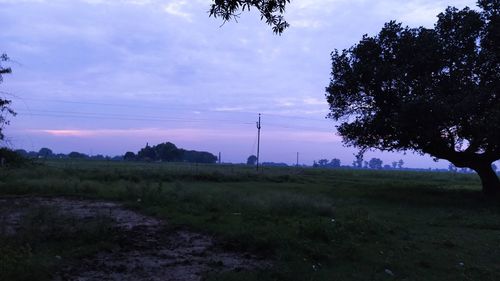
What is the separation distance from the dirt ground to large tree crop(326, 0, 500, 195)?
15.5 m

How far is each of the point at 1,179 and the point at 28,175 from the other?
5.56 meters

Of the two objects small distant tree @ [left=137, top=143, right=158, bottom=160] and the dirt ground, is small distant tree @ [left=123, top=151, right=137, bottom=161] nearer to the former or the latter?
small distant tree @ [left=137, top=143, right=158, bottom=160]

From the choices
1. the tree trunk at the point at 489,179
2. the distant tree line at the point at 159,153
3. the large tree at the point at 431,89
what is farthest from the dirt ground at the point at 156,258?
the distant tree line at the point at 159,153

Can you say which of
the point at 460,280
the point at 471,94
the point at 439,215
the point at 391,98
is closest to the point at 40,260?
the point at 460,280

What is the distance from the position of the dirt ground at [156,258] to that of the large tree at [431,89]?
50.9ft

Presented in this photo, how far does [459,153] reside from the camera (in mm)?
A: 27469

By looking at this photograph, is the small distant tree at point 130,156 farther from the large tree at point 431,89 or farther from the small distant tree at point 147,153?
the large tree at point 431,89

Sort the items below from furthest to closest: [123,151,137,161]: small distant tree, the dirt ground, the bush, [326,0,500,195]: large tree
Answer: [123,151,137,161]: small distant tree < [326,0,500,195]: large tree < the bush < the dirt ground

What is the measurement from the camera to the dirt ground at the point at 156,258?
783 centimetres

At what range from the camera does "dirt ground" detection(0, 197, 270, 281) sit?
783cm

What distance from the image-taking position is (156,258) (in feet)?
29.7

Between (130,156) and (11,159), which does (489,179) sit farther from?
(130,156)

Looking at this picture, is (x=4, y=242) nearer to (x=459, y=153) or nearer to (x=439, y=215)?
(x=439, y=215)

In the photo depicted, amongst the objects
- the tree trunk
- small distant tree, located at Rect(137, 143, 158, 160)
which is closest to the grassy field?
the tree trunk
